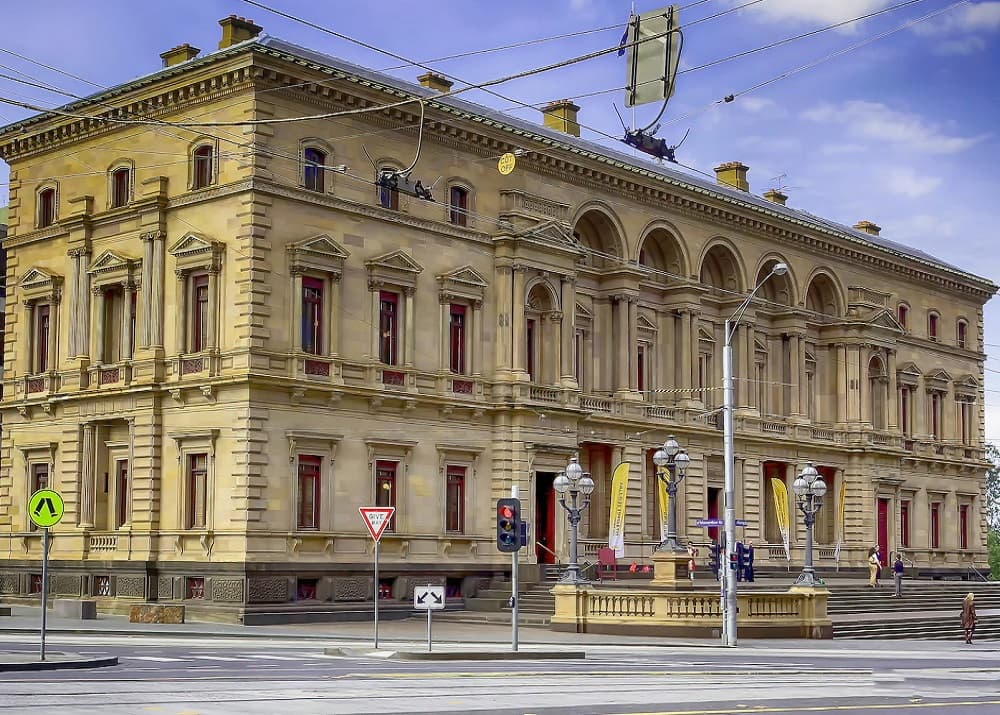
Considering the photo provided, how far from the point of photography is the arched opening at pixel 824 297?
72250mm

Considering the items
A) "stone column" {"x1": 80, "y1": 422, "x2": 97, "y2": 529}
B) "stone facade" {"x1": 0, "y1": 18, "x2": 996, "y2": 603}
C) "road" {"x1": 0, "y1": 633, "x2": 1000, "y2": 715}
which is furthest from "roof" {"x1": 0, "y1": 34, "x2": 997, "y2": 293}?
"road" {"x1": 0, "y1": 633, "x2": 1000, "y2": 715}

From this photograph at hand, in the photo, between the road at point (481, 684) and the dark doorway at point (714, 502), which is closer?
the road at point (481, 684)

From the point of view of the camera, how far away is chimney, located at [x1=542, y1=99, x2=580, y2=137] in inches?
2491

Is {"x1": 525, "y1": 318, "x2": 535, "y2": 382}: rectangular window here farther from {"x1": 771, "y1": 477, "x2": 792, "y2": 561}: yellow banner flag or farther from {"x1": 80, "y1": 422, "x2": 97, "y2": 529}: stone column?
{"x1": 80, "y1": 422, "x2": 97, "y2": 529}: stone column

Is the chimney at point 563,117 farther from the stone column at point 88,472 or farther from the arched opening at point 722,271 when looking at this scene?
the stone column at point 88,472

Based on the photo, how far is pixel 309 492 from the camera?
4794 cm

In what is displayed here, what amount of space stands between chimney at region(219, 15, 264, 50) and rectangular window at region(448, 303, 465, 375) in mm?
11046

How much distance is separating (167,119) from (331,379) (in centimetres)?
975

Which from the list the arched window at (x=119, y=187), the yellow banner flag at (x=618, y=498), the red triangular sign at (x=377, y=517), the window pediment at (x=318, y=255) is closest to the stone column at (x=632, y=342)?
the yellow banner flag at (x=618, y=498)

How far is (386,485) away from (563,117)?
19827mm

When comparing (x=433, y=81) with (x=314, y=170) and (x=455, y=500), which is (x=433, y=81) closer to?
(x=314, y=170)

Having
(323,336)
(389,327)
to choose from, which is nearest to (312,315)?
(323,336)

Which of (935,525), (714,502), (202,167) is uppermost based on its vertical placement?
(202,167)

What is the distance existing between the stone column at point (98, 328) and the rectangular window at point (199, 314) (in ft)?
15.0
